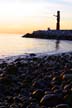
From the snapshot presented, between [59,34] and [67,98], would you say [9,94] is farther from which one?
[59,34]

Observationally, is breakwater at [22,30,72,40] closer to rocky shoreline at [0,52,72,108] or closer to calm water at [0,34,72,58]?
calm water at [0,34,72,58]

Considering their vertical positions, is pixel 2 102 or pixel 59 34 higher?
pixel 2 102

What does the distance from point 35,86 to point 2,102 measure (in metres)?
1.85

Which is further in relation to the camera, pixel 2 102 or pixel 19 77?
pixel 19 77

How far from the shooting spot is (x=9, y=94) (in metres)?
10.7

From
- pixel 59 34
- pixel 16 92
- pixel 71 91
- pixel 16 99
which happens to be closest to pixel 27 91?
pixel 16 92

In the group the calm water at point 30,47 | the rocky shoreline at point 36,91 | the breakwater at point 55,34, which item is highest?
the rocky shoreline at point 36,91

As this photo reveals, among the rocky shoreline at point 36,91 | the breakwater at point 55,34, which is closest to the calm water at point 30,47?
the breakwater at point 55,34

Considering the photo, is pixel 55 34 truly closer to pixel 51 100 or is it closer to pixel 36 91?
pixel 36 91

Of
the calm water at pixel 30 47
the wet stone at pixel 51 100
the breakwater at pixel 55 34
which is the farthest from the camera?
the breakwater at pixel 55 34

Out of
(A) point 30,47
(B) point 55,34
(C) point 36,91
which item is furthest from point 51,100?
(B) point 55,34

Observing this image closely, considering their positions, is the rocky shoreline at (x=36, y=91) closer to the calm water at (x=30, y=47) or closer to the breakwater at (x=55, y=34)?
the calm water at (x=30, y=47)

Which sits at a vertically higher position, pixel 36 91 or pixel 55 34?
pixel 36 91

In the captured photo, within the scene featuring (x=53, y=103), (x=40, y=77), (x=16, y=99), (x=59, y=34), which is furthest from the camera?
(x=59, y=34)
